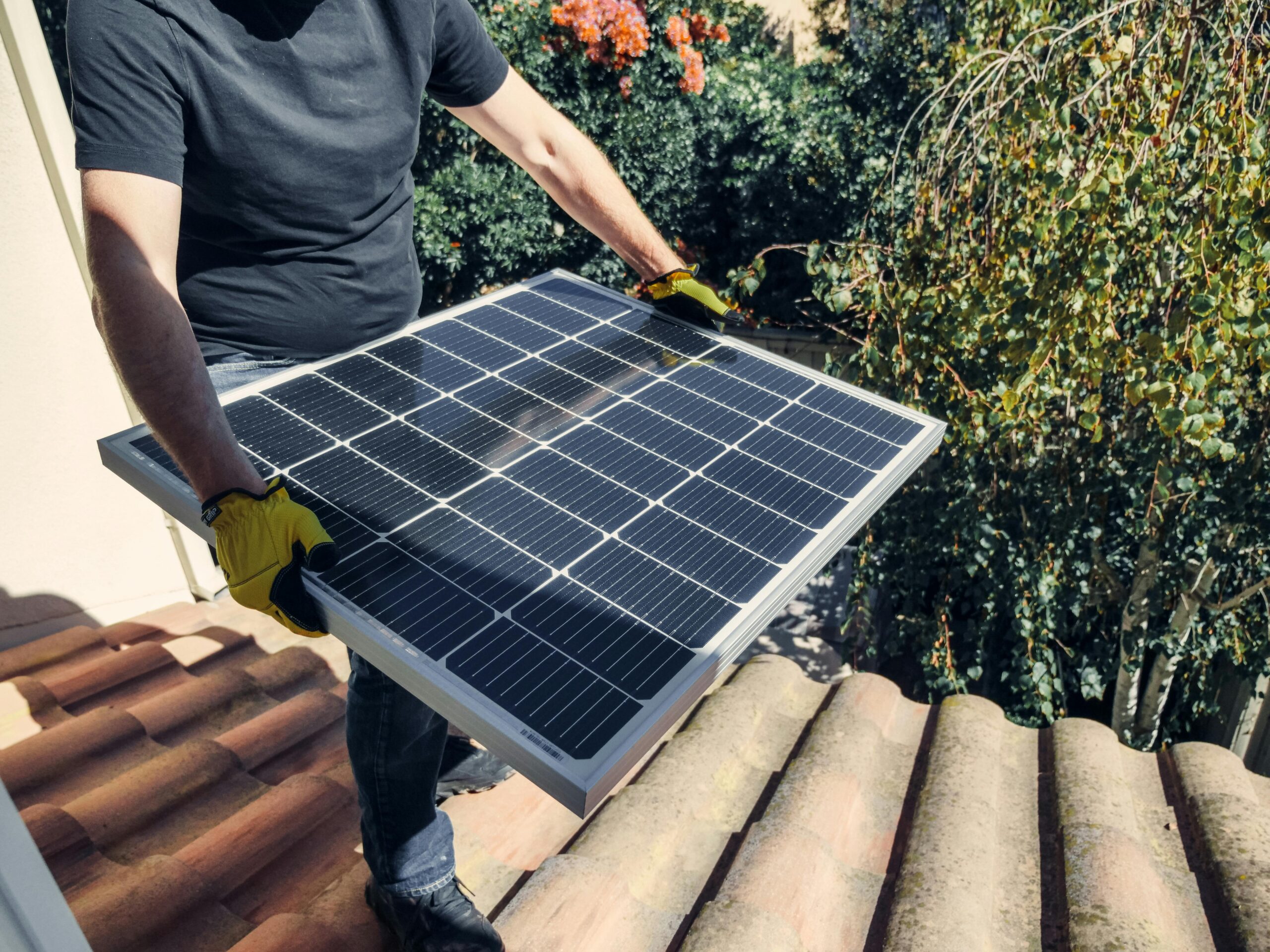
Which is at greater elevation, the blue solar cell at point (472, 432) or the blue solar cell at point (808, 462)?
the blue solar cell at point (808, 462)

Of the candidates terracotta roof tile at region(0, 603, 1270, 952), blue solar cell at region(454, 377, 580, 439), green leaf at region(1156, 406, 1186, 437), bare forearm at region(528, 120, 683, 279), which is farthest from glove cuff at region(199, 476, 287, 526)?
green leaf at region(1156, 406, 1186, 437)

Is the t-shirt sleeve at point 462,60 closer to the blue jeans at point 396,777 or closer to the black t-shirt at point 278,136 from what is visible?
the black t-shirt at point 278,136

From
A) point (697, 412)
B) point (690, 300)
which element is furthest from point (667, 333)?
point (697, 412)

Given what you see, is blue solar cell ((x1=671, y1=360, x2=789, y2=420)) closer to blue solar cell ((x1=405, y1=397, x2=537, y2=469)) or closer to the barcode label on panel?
blue solar cell ((x1=405, y1=397, x2=537, y2=469))

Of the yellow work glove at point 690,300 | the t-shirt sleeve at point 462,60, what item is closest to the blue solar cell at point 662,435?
the yellow work glove at point 690,300

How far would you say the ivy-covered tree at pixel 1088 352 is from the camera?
2.95m

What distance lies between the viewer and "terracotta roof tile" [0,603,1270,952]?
2217mm

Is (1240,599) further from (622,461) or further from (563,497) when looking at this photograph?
(563,497)

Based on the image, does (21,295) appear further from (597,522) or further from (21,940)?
(21,940)

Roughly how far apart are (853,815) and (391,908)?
149 cm

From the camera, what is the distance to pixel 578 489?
2117 millimetres

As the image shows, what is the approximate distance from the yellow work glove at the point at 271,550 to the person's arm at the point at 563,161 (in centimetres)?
153

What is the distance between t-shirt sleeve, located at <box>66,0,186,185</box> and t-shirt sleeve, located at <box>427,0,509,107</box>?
0.88m

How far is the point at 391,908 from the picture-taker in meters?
2.16
